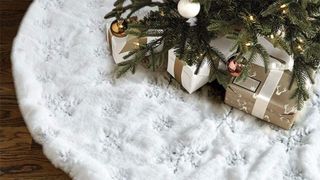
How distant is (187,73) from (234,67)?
141 millimetres

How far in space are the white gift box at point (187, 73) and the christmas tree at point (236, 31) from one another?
3 cm

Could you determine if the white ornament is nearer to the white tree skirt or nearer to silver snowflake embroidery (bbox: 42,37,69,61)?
the white tree skirt

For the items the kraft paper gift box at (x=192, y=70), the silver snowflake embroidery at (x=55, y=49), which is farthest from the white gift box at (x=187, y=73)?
the silver snowflake embroidery at (x=55, y=49)

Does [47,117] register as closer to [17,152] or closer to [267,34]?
[17,152]

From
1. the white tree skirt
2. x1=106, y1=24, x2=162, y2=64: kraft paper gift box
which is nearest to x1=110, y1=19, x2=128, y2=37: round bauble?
x1=106, y1=24, x2=162, y2=64: kraft paper gift box

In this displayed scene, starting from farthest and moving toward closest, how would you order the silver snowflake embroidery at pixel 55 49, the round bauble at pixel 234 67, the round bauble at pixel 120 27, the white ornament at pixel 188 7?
the silver snowflake embroidery at pixel 55 49 < the round bauble at pixel 120 27 < the round bauble at pixel 234 67 < the white ornament at pixel 188 7

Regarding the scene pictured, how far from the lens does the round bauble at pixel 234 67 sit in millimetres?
1175

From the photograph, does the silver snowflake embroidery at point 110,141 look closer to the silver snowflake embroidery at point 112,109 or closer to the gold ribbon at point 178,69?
the silver snowflake embroidery at point 112,109

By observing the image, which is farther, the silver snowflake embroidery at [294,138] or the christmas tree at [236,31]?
the silver snowflake embroidery at [294,138]

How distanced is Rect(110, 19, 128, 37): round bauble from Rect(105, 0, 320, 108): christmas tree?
0.04 metres

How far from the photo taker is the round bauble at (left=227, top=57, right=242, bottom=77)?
1.17m

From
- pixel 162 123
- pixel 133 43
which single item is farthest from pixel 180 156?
pixel 133 43

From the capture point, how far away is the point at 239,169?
1182mm

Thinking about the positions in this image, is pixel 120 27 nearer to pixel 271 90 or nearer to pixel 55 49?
pixel 55 49
